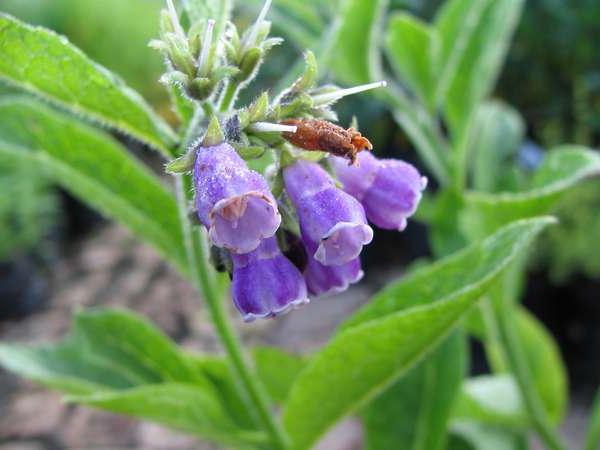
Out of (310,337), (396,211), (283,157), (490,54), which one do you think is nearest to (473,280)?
(396,211)

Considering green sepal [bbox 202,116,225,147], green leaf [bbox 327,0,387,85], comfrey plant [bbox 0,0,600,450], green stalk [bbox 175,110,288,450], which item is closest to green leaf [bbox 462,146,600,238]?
comfrey plant [bbox 0,0,600,450]

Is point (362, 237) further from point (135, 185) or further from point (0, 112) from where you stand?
point (0, 112)

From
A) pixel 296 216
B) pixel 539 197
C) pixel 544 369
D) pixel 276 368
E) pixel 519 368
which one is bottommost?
pixel 544 369

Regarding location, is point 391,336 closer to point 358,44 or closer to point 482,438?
point 358,44

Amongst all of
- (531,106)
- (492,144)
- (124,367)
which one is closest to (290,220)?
(124,367)

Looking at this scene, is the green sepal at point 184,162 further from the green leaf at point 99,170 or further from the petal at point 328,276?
the green leaf at point 99,170

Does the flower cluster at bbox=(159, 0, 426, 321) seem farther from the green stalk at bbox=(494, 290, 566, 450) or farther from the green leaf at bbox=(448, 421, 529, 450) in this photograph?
the green leaf at bbox=(448, 421, 529, 450)

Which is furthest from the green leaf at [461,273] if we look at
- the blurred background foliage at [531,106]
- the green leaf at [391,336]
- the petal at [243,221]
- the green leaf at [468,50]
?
the blurred background foliage at [531,106]
